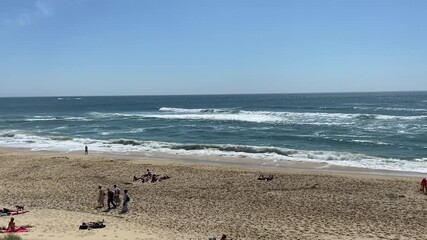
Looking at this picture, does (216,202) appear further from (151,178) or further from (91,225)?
(151,178)

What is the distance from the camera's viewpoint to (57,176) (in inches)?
950

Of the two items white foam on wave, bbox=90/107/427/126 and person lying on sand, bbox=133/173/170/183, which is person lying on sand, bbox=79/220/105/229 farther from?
white foam on wave, bbox=90/107/427/126

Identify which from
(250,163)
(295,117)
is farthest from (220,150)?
(295,117)

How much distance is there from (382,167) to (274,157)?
7305 mm

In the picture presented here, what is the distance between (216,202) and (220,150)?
16.3 metres

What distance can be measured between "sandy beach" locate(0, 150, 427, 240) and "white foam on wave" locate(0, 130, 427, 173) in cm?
326

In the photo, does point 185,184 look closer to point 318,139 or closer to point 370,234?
point 370,234

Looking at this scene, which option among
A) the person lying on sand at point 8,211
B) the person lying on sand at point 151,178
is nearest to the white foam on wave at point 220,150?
the person lying on sand at point 151,178

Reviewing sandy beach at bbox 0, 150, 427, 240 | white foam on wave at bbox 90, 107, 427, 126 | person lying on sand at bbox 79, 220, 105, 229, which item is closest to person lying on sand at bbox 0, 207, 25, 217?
sandy beach at bbox 0, 150, 427, 240

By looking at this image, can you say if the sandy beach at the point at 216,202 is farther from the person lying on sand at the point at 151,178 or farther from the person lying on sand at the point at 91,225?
the person lying on sand at the point at 151,178

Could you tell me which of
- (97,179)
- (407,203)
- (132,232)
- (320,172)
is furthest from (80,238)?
(320,172)

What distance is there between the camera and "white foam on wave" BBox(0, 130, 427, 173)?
28172mm

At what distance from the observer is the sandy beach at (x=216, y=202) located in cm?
1422

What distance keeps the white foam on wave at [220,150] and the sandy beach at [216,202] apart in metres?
3.26
